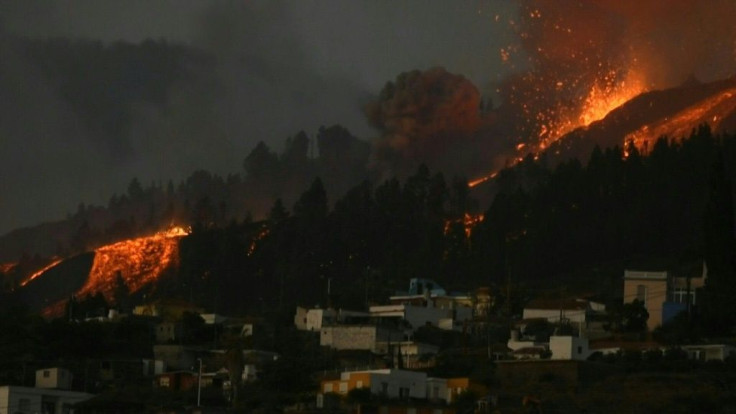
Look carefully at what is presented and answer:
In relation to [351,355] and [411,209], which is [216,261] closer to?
[411,209]

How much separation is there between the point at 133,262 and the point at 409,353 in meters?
87.5

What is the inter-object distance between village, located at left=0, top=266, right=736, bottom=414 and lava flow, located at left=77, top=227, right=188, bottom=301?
156 ft

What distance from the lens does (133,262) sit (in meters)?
179

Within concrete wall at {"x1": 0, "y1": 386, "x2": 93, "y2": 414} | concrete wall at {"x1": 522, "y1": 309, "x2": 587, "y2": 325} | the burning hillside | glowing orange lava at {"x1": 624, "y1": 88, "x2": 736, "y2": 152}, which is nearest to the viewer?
concrete wall at {"x1": 0, "y1": 386, "x2": 93, "y2": 414}

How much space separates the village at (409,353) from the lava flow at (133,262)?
47637 millimetres

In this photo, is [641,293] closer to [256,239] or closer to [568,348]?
[568,348]

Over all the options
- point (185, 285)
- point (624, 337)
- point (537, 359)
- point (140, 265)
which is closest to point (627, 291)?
point (624, 337)

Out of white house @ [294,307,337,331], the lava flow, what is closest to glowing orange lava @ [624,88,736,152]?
the lava flow

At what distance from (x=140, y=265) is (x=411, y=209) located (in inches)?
1769

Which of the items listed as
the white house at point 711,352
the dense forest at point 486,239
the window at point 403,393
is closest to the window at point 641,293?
the dense forest at point 486,239

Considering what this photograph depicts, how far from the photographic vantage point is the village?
80.5 metres

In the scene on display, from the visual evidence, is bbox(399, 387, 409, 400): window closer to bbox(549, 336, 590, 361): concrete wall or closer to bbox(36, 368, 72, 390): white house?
bbox(549, 336, 590, 361): concrete wall

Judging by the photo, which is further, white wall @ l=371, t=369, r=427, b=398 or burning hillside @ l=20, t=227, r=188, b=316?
burning hillside @ l=20, t=227, r=188, b=316

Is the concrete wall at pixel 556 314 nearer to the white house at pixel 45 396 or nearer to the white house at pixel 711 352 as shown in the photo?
the white house at pixel 711 352
